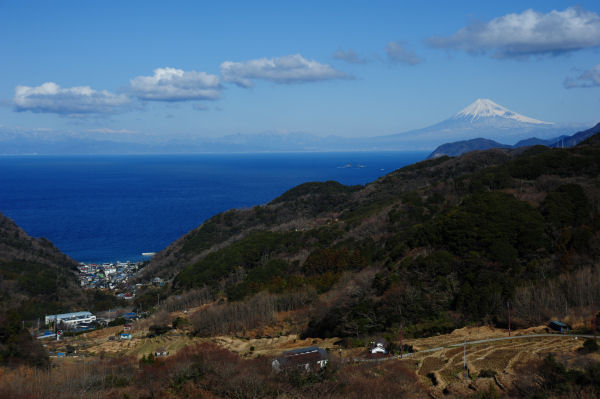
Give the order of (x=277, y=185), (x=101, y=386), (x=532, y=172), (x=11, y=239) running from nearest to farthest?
(x=101, y=386) → (x=532, y=172) → (x=11, y=239) → (x=277, y=185)

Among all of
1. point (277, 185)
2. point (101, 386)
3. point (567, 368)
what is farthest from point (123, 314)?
point (277, 185)

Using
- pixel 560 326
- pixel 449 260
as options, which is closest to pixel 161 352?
pixel 449 260

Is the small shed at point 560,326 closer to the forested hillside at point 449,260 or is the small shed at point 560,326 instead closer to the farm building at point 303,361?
the forested hillside at point 449,260

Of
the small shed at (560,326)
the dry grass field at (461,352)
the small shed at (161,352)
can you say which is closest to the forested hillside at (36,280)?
the small shed at (161,352)

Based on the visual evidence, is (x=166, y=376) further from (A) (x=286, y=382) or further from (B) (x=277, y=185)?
(B) (x=277, y=185)

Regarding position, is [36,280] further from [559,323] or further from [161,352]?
[559,323]

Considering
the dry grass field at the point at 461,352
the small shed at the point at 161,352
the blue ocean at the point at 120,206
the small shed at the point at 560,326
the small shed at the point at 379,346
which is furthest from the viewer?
the blue ocean at the point at 120,206

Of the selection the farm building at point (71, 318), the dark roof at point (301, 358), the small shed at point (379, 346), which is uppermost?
the dark roof at point (301, 358)
